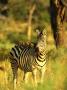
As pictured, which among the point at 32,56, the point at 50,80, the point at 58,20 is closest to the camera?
the point at 50,80

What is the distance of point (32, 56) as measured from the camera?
35.4 feet

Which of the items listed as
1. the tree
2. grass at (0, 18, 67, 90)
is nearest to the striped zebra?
grass at (0, 18, 67, 90)

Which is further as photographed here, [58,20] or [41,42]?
[58,20]

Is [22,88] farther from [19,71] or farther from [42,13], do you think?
[42,13]

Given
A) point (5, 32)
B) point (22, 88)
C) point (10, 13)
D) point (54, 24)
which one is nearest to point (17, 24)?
point (10, 13)

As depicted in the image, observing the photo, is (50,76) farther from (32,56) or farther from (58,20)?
(58,20)

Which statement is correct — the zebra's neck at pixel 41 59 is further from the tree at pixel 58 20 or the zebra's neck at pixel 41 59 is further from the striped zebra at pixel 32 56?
the tree at pixel 58 20

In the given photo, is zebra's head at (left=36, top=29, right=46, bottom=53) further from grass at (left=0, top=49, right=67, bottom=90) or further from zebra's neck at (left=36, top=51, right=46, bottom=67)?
grass at (left=0, top=49, right=67, bottom=90)

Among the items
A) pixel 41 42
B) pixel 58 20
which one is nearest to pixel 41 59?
pixel 41 42

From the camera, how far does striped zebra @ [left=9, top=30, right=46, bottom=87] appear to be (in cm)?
1070

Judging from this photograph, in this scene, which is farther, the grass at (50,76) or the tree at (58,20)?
the tree at (58,20)

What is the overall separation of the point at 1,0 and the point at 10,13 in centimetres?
128

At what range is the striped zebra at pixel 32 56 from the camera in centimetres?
1070

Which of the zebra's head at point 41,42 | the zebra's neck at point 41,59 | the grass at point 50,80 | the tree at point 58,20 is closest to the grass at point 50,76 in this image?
the grass at point 50,80
